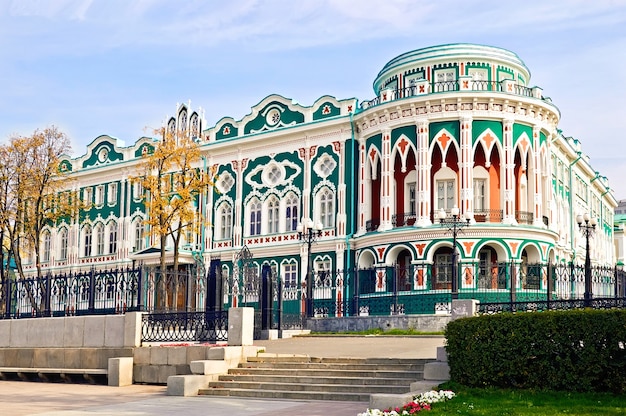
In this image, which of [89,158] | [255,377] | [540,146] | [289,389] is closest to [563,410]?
[289,389]

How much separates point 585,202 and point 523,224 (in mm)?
15905

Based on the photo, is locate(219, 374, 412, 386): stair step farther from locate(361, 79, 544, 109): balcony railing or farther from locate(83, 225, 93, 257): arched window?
locate(83, 225, 93, 257): arched window

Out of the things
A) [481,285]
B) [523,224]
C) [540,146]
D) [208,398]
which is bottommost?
[208,398]

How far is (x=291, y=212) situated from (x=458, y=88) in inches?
406

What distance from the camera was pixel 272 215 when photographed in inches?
1651

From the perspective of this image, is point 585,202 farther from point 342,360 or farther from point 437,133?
point 342,360

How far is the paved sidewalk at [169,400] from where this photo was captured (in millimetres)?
13875

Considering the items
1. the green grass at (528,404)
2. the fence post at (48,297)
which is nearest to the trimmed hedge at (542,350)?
the green grass at (528,404)

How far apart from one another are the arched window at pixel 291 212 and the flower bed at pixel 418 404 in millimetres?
27997

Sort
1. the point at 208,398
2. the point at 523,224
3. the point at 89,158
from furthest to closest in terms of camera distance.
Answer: the point at 89,158
the point at 523,224
the point at 208,398

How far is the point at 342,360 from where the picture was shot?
17094 millimetres

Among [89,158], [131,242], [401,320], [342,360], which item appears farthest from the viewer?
[89,158]

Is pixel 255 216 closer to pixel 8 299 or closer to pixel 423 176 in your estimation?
pixel 423 176

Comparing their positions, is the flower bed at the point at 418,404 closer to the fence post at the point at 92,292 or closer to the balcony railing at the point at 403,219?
the fence post at the point at 92,292
